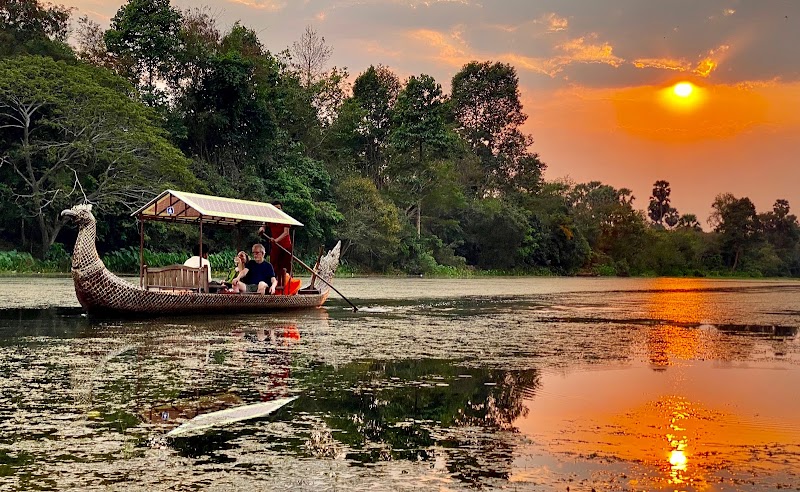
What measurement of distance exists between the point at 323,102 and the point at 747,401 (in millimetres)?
46289

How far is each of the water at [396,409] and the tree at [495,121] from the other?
54.4 meters

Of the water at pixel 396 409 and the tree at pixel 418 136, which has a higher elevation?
the tree at pixel 418 136

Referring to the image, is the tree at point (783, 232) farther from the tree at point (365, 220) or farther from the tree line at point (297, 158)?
the tree at point (365, 220)

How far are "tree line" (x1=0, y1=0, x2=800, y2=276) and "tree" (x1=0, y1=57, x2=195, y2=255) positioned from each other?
0.31 feet

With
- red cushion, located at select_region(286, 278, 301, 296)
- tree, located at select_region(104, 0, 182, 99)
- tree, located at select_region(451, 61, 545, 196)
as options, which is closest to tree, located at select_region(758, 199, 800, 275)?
tree, located at select_region(451, 61, 545, 196)

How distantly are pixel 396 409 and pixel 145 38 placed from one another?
36.6m

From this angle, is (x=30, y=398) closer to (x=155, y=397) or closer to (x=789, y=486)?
(x=155, y=397)

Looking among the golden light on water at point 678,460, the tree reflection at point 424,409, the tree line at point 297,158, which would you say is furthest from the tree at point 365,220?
the golden light on water at point 678,460

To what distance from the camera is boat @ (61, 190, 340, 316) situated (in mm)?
12609

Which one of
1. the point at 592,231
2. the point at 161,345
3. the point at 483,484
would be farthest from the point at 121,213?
the point at 592,231

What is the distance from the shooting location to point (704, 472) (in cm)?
420

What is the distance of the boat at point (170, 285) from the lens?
41.4ft

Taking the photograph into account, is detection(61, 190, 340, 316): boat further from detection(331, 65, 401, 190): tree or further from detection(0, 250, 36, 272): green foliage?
detection(331, 65, 401, 190): tree

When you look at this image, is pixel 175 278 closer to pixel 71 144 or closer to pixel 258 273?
pixel 258 273
